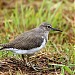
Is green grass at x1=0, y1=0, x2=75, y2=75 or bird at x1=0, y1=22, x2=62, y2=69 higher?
bird at x1=0, y1=22, x2=62, y2=69

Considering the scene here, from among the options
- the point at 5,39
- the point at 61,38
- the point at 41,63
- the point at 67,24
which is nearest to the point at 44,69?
the point at 41,63

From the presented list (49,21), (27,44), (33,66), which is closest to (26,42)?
(27,44)

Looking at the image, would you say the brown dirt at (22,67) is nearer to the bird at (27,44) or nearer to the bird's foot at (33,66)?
the bird's foot at (33,66)

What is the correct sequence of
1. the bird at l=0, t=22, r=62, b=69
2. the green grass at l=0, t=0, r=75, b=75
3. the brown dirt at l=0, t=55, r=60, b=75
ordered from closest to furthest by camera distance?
the brown dirt at l=0, t=55, r=60, b=75 < the bird at l=0, t=22, r=62, b=69 < the green grass at l=0, t=0, r=75, b=75

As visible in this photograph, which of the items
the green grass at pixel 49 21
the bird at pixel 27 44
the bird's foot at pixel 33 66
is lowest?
the green grass at pixel 49 21

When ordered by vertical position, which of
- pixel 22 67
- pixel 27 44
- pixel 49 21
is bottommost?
pixel 49 21

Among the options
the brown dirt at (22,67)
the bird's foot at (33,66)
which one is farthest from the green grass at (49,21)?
the bird's foot at (33,66)

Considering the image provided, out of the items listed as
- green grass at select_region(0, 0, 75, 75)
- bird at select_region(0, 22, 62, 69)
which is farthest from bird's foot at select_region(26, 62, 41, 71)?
green grass at select_region(0, 0, 75, 75)

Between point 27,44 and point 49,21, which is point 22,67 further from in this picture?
point 49,21

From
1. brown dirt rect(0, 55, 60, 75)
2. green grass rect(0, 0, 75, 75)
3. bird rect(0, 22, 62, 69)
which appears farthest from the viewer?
green grass rect(0, 0, 75, 75)

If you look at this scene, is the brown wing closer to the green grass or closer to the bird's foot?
the bird's foot

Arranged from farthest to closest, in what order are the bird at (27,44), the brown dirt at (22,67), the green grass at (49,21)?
the green grass at (49,21) < the bird at (27,44) < the brown dirt at (22,67)

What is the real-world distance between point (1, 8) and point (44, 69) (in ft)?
17.0

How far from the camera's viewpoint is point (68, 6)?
12.2 metres
